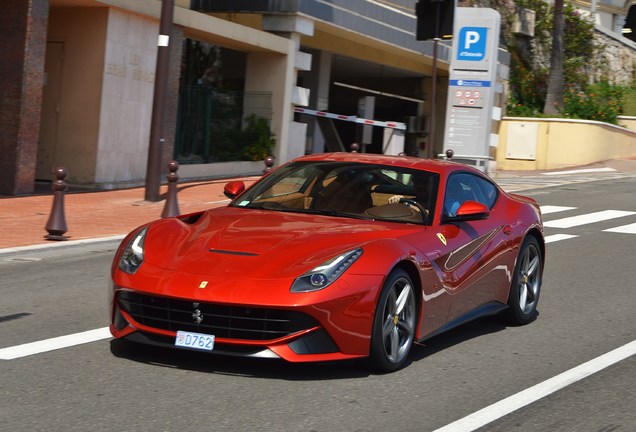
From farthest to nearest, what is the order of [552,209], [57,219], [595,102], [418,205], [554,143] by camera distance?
[595,102] → [554,143] → [552,209] → [57,219] → [418,205]

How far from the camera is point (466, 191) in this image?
903 centimetres

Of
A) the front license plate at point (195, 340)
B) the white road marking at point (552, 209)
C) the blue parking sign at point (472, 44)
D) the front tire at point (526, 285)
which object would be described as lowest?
the front license plate at point (195, 340)

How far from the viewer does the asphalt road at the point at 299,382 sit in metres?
6.02

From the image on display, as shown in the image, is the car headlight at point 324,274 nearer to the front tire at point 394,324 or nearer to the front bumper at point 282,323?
the front bumper at point 282,323

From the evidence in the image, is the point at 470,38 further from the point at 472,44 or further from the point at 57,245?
the point at 57,245

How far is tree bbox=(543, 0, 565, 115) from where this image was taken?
3819cm

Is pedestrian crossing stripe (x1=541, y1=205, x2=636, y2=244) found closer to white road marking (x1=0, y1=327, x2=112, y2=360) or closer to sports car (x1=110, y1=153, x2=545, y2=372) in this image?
sports car (x1=110, y1=153, x2=545, y2=372)

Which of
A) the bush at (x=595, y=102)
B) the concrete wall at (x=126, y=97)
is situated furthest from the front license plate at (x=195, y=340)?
the bush at (x=595, y=102)

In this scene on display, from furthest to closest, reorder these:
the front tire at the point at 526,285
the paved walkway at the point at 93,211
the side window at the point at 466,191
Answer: the paved walkway at the point at 93,211 < the front tire at the point at 526,285 < the side window at the point at 466,191

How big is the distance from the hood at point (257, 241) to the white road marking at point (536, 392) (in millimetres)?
1340

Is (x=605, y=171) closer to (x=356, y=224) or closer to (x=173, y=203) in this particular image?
(x=173, y=203)

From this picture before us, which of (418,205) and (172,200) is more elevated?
(418,205)

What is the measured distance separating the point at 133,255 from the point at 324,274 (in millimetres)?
1283

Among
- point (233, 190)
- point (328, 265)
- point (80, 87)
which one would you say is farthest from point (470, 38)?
point (328, 265)
